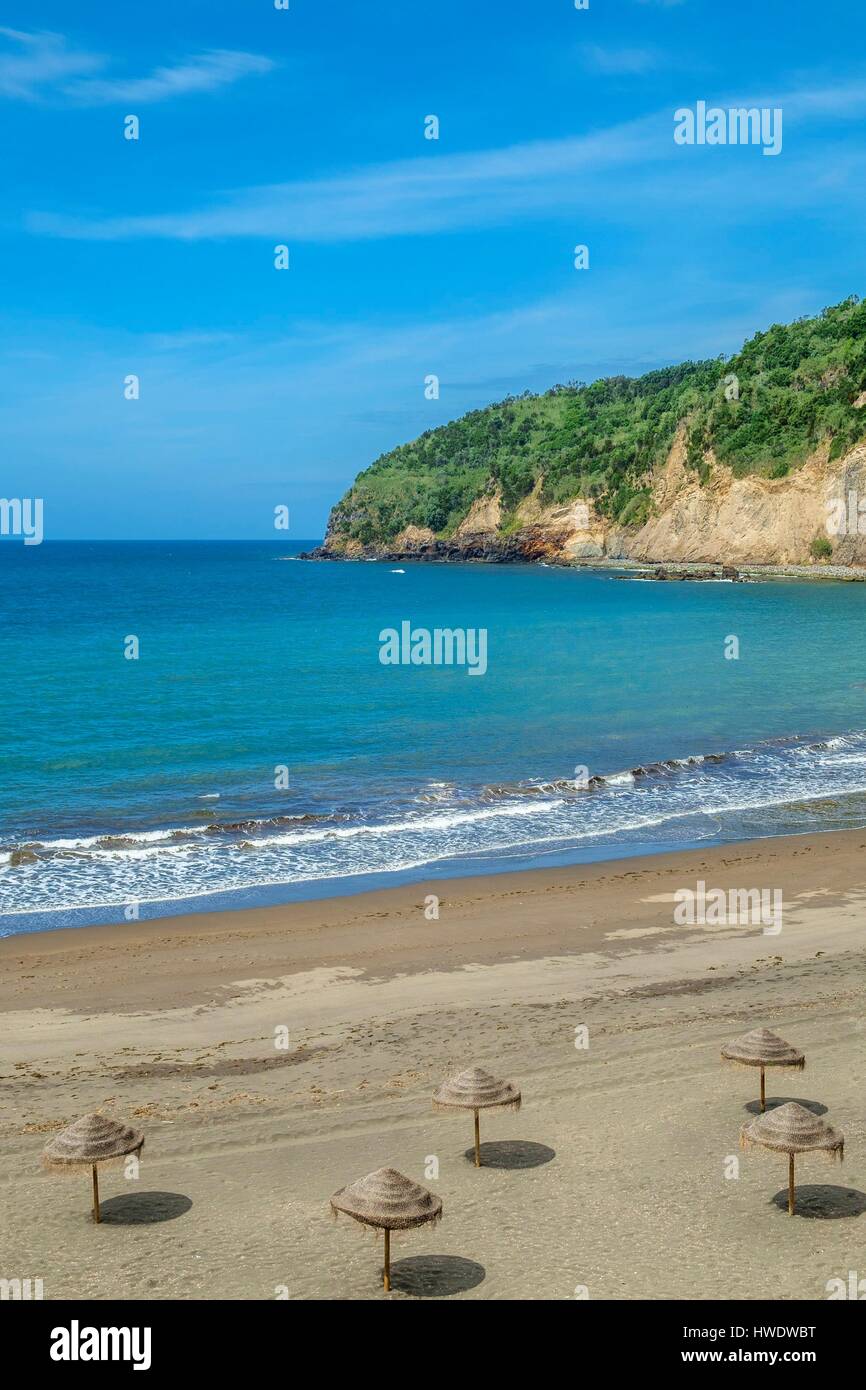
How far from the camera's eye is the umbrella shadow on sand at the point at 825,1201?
10.3 metres

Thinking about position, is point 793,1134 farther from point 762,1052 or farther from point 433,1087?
point 433,1087

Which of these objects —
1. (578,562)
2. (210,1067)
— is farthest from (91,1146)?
(578,562)

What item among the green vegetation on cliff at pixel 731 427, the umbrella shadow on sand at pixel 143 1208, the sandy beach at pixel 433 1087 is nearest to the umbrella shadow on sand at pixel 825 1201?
the sandy beach at pixel 433 1087

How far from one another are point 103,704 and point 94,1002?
26.5m

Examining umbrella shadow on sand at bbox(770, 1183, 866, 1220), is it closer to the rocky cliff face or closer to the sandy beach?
the sandy beach

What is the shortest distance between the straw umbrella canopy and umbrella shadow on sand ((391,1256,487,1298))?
2.54 m

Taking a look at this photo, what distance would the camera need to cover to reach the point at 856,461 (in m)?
106

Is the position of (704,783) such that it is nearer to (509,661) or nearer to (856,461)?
(509,661)

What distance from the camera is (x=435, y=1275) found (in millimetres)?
9352

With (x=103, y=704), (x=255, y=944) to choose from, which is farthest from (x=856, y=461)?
(x=255, y=944)

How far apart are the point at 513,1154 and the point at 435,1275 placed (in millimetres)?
2183

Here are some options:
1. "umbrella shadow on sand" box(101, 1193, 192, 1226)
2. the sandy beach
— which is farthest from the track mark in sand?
"umbrella shadow on sand" box(101, 1193, 192, 1226)

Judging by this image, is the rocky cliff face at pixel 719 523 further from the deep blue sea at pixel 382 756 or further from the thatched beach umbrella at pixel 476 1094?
the thatched beach umbrella at pixel 476 1094

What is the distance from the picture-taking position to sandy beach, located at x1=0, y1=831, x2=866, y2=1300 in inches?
376
